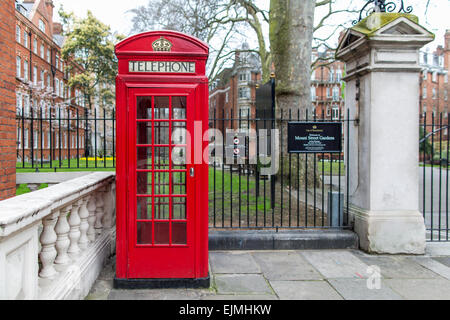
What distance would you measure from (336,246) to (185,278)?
2.60 m

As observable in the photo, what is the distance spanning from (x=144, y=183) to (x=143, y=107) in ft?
2.75

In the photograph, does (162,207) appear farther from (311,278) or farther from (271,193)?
(271,193)

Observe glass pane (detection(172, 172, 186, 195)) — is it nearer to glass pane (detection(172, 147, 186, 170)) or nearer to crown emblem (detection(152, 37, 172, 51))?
glass pane (detection(172, 147, 186, 170))

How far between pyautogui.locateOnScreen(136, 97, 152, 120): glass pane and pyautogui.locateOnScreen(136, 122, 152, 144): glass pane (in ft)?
0.27

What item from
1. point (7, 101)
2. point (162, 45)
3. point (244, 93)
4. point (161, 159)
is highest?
point (244, 93)

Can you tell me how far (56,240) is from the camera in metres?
3.10

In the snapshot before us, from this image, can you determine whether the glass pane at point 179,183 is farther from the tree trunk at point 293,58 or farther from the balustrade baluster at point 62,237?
the tree trunk at point 293,58

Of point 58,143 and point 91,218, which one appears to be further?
point 58,143

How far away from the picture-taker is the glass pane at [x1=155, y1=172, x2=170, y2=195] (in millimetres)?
3707

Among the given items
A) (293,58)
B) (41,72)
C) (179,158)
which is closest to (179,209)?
(179,158)

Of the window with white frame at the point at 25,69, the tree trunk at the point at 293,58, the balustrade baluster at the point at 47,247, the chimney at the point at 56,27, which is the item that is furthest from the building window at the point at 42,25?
the balustrade baluster at the point at 47,247

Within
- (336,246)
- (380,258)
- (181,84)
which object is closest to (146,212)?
(181,84)

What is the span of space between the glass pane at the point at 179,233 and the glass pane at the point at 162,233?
0.22 feet

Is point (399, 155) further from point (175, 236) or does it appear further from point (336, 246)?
point (175, 236)
